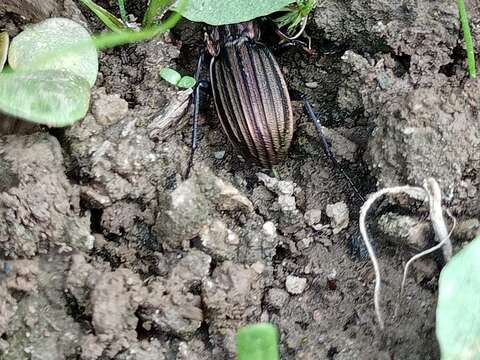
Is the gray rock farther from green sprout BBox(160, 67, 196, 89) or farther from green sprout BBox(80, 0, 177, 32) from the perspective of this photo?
green sprout BBox(80, 0, 177, 32)

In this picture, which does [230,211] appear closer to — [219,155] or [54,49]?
[219,155]

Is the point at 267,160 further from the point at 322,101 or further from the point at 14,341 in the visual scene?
the point at 14,341

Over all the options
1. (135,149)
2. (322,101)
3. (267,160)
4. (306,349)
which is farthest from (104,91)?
(306,349)

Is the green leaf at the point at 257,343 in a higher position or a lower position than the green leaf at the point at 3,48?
lower

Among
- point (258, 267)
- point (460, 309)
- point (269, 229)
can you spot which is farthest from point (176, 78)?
point (460, 309)

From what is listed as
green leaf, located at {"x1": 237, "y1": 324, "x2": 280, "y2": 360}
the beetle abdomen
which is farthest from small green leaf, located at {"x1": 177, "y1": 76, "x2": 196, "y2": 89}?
green leaf, located at {"x1": 237, "y1": 324, "x2": 280, "y2": 360}

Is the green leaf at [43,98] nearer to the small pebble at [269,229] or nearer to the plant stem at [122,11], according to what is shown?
the plant stem at [122,11]

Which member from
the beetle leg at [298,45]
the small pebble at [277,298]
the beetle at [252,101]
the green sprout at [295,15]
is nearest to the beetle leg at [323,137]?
the beetle at [252,101]
